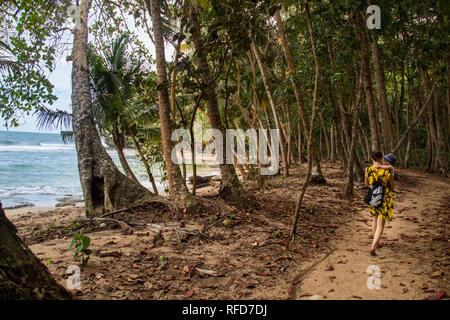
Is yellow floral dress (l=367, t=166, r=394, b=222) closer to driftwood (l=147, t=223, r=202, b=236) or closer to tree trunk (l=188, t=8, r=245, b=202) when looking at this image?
tree trunk (l=188, t=8, r=245, b=202)

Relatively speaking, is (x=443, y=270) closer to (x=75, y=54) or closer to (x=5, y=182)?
(x=75, y=54)

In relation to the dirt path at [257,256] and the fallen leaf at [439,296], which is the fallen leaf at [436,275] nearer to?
the dirt path at [257,256]

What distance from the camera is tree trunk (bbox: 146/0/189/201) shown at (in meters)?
6.61

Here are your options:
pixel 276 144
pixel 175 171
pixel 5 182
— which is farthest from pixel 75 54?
pixel 5 182

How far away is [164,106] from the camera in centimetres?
677

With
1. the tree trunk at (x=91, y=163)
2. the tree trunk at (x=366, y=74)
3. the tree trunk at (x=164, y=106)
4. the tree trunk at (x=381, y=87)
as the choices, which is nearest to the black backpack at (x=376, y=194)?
the tree trunk at (x=164, y=106)

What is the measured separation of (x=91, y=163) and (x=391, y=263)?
6.14 metres

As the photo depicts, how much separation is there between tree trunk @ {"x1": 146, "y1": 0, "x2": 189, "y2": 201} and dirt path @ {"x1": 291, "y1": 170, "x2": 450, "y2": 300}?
329cm

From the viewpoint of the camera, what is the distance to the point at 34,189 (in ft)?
65.5

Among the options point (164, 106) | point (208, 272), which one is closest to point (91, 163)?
point (164, 106)

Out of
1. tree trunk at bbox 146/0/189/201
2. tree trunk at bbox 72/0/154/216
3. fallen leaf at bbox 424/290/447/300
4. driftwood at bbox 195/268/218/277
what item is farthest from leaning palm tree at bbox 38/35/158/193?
fallen leaf at bbox 424/290/447/300

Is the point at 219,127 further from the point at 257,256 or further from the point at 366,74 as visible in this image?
the point at 366,74
